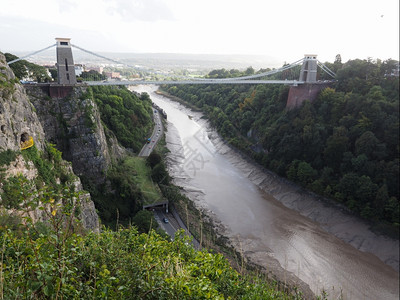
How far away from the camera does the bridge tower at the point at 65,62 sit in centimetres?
1107

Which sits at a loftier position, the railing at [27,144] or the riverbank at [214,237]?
the railing at [27,144]

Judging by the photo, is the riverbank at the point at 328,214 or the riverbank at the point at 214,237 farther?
the riverbank at the point at 328,214

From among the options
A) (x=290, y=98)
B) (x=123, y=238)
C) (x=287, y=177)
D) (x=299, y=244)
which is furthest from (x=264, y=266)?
(x=290, y=98)

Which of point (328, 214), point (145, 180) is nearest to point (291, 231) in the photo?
point (328, 214)

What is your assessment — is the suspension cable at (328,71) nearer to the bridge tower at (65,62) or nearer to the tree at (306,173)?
the tree at (306,173)

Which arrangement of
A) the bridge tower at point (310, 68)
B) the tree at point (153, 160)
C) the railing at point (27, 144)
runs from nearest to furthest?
the railing at point (27, 144) < the tree at point (153, 160) < the bridge tower at point (310, 68)

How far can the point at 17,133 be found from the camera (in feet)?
23.3

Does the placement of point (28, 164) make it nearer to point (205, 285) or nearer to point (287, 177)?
point (205, 285)

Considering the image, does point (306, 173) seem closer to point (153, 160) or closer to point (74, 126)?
point (153, 160)

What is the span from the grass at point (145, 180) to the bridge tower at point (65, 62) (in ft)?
18.0

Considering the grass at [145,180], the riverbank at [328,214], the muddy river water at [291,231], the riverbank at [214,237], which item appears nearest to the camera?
the riverbank at [214,237]

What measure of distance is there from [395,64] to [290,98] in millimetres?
5768

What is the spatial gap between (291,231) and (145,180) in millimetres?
7426

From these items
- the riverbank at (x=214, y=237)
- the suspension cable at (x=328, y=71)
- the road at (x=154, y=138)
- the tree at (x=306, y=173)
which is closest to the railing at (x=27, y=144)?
the riverbank at (x=214, y=237)
